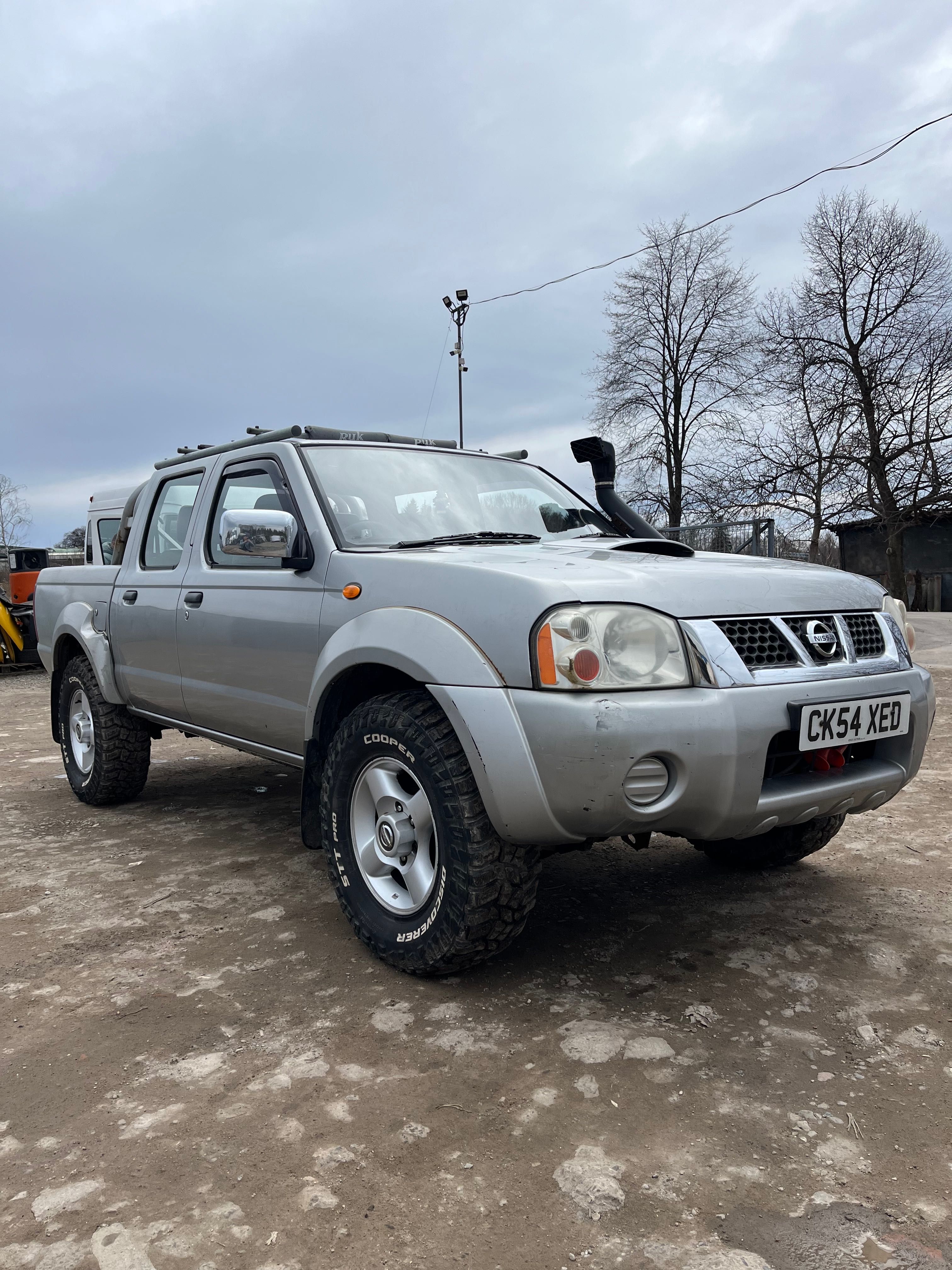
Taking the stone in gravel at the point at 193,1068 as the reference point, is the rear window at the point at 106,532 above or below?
above

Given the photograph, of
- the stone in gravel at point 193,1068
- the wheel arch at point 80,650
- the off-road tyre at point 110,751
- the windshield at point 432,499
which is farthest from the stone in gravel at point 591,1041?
the off-road tyre at point 110,751

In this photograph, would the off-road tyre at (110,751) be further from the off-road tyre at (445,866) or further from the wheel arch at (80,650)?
the off-road tyre at (445,866)

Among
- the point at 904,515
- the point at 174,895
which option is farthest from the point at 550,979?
the point at 904,515

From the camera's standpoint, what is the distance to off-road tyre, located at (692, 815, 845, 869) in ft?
12.2

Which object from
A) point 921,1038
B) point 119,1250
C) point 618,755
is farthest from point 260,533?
point 921,1038

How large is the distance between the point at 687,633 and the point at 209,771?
4.71 meters

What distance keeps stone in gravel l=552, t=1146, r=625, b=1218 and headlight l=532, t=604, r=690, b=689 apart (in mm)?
1089

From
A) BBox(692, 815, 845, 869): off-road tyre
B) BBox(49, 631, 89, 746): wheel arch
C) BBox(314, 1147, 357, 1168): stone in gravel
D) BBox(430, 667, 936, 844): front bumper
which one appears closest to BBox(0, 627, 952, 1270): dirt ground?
BBox(314, 1147, 357, 1168): stone in gravel

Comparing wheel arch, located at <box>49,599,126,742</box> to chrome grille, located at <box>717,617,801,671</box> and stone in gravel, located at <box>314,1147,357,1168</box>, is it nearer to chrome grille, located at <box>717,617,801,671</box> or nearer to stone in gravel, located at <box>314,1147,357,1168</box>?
stone in gravel, located at <box>314,1147,357,1168</box>

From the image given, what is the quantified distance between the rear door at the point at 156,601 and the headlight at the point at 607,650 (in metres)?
2.38

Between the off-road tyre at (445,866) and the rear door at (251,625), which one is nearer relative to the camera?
the off-road tyre at (445,866)

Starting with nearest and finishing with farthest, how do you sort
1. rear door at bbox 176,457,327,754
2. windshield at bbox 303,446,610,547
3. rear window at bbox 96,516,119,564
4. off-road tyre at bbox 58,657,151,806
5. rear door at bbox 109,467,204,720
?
rear door at bbox 176,457,327,754, windshield at bbox 303,446,610,547, rear door at bbox 109,467,204,720, off-road tyre at bbox 58,657,151,806, rear window at bbox 96,516,119,564

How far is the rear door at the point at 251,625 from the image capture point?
346 centimetres

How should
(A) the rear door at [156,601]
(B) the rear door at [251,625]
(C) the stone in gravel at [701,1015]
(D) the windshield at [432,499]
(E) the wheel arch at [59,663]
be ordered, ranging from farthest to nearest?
(E) the wheel arch at [59,663] → (A) the rear door at [156,601] → (D) the windshield at [432,499] → (B) the rear door at [251,625] → (C) the stone in gravel at [701,1015]
